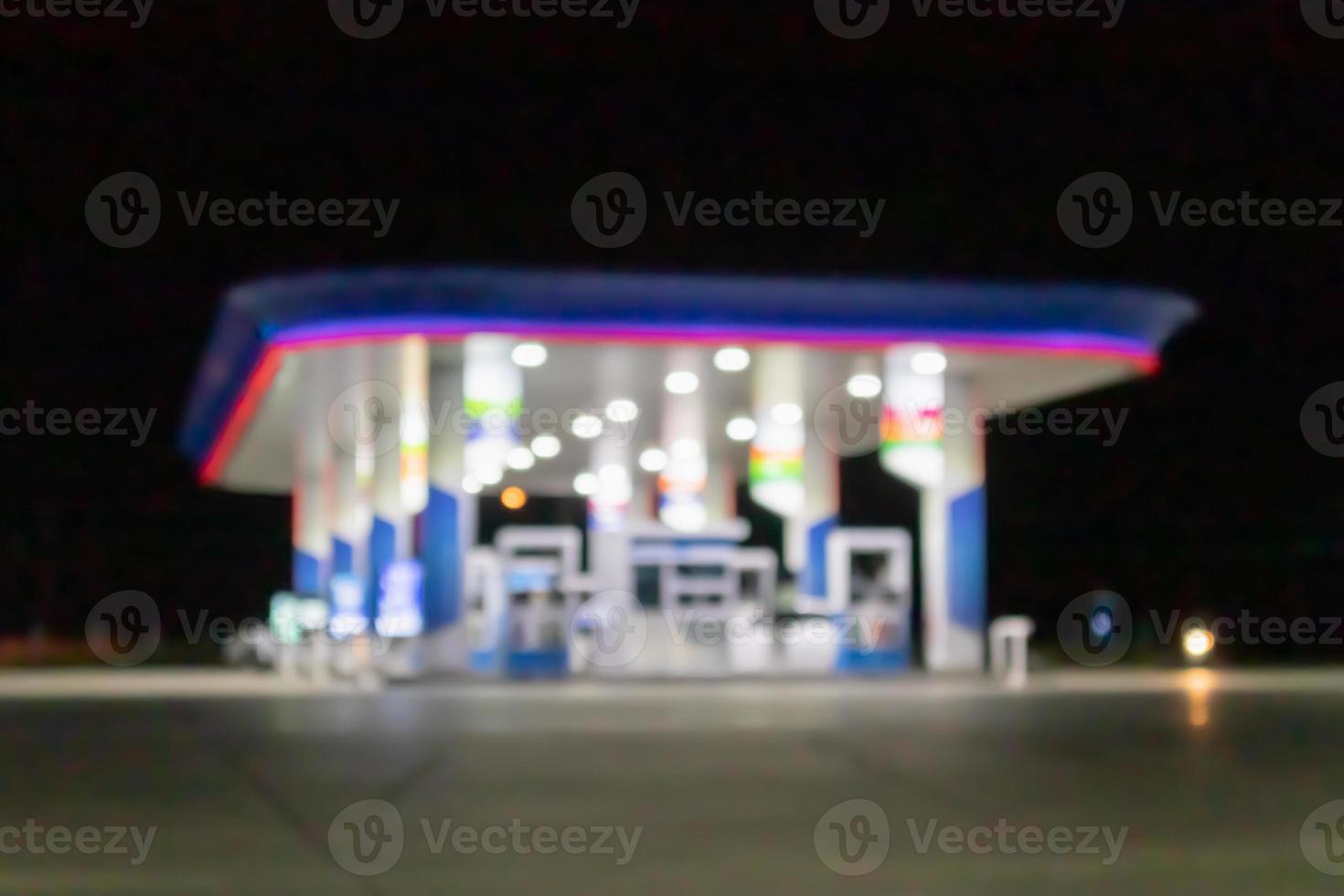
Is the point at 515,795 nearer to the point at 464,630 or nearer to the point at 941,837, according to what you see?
the point at 941,837

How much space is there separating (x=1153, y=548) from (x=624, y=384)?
2495 cm

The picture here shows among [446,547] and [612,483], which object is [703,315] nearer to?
[446,547]

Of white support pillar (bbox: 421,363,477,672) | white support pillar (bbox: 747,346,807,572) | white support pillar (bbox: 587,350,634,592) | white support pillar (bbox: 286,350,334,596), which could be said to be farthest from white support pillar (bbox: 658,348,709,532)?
white support pillar (bbox: 286,350,334,596)

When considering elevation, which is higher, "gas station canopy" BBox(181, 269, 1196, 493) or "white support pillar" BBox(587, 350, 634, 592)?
"gas station canopy" BBox(181, 269, 1196, 493)

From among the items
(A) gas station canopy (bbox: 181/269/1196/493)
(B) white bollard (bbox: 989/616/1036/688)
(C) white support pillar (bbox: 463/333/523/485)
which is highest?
(A) gas station canopy (bbox: 181/269/1196/493)

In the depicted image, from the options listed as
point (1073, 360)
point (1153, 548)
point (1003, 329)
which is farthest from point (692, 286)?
point (1153, 548)

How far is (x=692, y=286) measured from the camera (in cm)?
1889

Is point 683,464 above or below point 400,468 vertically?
above

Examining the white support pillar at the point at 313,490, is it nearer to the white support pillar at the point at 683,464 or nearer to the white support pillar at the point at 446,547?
the white support pillar at the point at 446,547

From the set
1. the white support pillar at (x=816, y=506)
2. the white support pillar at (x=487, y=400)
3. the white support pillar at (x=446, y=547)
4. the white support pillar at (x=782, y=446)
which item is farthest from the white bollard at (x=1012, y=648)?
the white support pillar at (x=487, y=400)

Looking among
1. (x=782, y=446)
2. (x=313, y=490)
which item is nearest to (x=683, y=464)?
(x=782, y=446)

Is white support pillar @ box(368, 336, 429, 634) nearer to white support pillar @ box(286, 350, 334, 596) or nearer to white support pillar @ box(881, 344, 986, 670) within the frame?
white support pillar @ box(286, 350, 334, 596)

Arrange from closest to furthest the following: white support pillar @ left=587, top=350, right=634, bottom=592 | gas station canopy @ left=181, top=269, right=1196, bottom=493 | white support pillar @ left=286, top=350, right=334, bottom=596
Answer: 1. gas station canopy @ left=181, top=269, right=1196, bottom=493
2. white support pillar @ left=587, top=350, right=634, bottom=592
3. white support pillar @ left=286, top=350, right=334, bottom=596

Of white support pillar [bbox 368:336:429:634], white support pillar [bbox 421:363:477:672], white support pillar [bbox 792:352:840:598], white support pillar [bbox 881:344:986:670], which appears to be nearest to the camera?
white support pillar [bbox 421:363:477:672]
